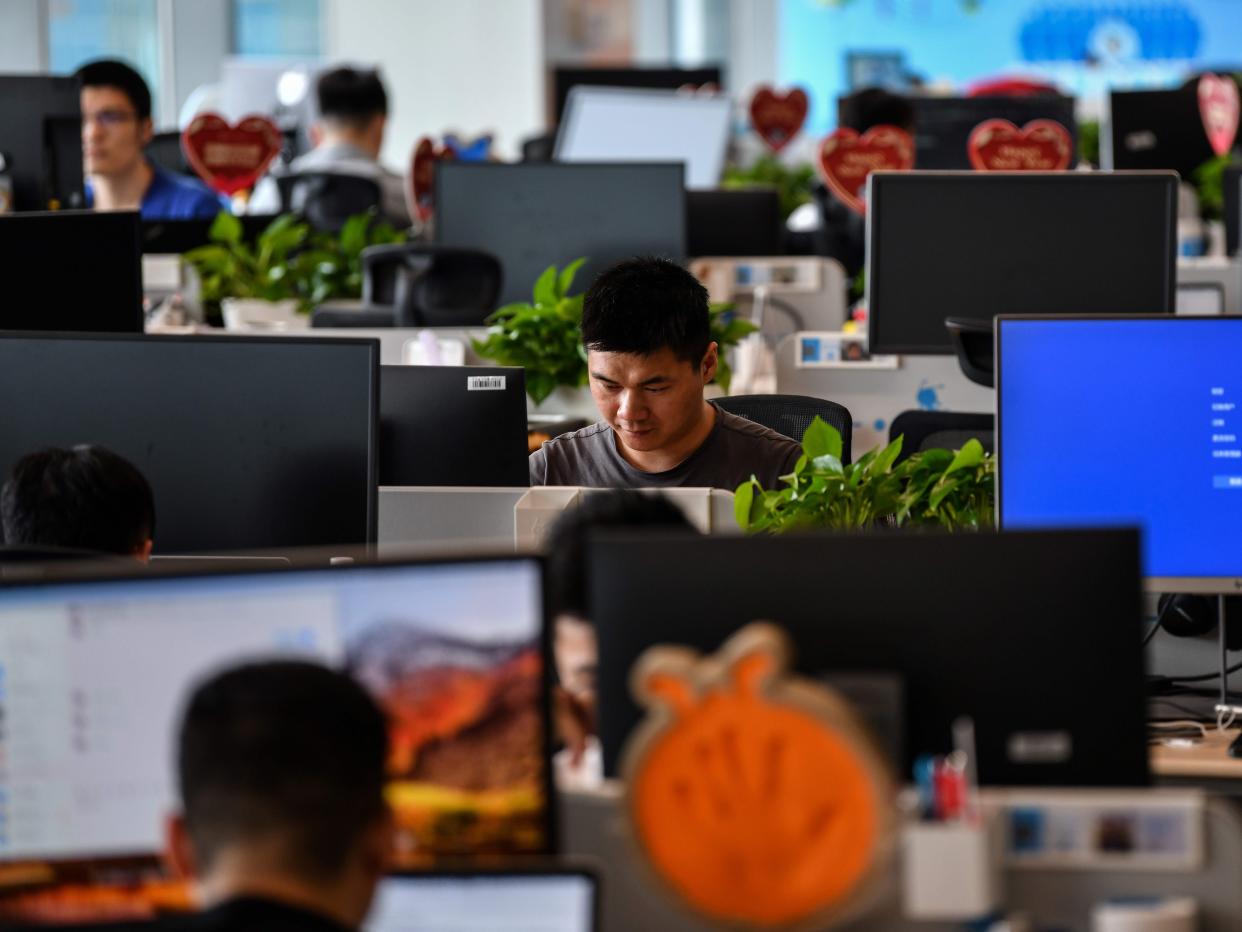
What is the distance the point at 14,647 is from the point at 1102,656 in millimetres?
717

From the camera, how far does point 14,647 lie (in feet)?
3.96

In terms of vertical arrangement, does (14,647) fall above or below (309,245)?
below

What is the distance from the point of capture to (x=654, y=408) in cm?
267

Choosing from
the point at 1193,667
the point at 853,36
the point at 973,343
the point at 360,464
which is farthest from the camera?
the point at 853,36

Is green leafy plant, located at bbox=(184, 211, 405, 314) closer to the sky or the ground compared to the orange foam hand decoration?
closer to the sky

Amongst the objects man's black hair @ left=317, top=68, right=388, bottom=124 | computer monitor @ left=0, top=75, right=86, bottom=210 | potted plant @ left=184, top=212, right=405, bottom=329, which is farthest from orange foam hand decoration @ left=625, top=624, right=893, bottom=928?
man's black hair @ left=317, top=68, right=388, bottom=124

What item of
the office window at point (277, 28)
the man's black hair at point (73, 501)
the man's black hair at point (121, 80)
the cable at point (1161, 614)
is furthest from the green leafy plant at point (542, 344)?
the office window at point (277, 28)

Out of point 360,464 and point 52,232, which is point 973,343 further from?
point 52,232

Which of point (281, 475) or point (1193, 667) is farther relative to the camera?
point (1193, 667)

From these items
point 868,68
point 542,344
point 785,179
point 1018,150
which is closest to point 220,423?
point 542,344

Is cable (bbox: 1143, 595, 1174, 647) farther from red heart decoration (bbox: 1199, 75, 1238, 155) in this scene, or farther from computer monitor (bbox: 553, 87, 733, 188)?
computer monitor (bbox: 553, 87, 733, 188)

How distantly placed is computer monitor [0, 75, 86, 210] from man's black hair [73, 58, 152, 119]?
2.29 ft

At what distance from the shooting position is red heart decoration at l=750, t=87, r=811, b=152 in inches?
303

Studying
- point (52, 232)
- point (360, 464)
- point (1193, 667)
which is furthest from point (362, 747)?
point (52, 232)
